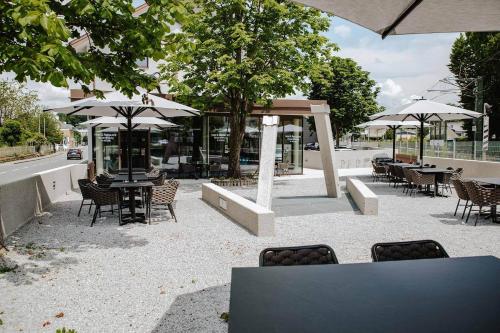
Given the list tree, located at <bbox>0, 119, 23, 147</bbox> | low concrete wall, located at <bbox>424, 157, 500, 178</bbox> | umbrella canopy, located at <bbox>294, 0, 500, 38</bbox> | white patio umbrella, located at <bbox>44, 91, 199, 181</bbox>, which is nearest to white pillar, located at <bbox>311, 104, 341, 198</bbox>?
white patio umbrella, located at <bbox>44, 91, 199, 181</bbox>

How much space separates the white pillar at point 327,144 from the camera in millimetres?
13117

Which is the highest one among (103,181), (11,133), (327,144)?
(11,133)

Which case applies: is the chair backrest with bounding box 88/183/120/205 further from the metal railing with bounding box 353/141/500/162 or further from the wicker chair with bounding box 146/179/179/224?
the metal railing with bounding box 353/141/500/162

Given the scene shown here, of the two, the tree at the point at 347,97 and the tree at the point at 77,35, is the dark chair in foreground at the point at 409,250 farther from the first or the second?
the tree at the point at 347,97

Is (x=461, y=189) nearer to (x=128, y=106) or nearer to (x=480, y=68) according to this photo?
(x=128, y=106)

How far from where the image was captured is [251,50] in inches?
657

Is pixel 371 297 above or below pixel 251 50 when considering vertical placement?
below

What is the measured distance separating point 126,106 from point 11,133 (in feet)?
155

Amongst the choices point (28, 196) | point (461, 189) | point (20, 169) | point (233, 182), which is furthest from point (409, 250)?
point (20, 169)

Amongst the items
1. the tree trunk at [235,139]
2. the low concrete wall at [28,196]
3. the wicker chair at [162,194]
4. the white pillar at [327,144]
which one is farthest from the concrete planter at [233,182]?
the wicker chair at [162,194]

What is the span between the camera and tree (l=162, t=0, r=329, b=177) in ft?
51.9

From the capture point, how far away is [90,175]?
14.9 meters

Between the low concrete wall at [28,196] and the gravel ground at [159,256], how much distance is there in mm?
315

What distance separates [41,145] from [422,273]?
62840 millimetres
